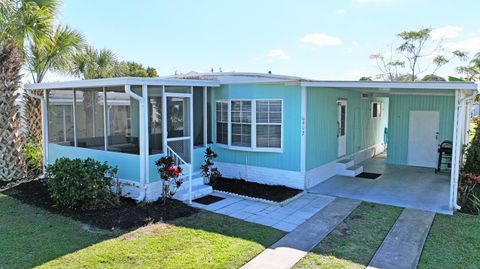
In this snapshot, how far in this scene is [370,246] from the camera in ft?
19.2

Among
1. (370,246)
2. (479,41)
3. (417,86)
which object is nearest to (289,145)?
(417,86)

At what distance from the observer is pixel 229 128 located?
10133 mm

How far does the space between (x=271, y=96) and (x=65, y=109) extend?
18.4ft

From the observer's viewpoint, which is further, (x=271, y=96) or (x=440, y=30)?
(x=440, y=30)

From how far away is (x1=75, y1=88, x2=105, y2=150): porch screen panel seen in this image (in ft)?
29.6

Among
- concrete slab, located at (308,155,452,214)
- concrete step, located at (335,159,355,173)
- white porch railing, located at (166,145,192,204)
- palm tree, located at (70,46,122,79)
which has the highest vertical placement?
palm tree, located at (70,46,122,79)

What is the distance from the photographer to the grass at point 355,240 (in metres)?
5.24

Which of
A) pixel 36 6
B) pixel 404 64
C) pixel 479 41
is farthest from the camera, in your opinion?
pixel 404 64

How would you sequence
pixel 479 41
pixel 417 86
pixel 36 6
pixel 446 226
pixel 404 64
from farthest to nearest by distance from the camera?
pixel 404 64
pixel 479 41
pixel 36 6
pixel 417 86
pixel 446 226

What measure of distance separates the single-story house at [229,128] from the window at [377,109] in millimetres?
3055

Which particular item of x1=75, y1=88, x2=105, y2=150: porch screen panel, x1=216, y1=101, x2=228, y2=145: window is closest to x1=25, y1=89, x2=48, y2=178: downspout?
x1=75, y1=88, x2=105, y2=150: porch screen panel

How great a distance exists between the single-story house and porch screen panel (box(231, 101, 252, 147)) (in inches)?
1.1

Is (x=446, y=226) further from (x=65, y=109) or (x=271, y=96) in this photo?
(x=65, y=109)

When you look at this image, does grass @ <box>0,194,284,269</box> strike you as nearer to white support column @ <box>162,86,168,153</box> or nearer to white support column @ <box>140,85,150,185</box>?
white support column @ <box>140,85,150,185</box>
